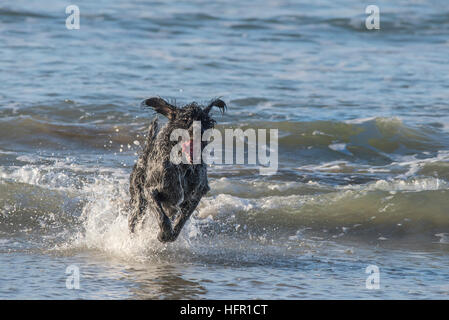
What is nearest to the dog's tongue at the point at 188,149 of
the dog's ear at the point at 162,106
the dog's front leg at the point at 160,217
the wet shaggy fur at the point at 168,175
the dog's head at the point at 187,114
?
the dog's head at the point at 187,114

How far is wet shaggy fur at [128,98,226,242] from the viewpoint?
658 cm

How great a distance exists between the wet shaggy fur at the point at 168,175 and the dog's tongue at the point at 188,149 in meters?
0.10

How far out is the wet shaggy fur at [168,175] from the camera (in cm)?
658

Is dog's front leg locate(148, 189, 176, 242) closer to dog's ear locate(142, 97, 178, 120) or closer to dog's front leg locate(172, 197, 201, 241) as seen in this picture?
dog's front leg locate(172, 197, 201, 241)

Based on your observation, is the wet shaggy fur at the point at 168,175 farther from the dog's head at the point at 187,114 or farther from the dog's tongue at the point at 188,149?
the dog's tongue at the point at 188,149

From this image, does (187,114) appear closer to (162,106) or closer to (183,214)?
(162,106)

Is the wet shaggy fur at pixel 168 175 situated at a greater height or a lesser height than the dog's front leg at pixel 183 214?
greater

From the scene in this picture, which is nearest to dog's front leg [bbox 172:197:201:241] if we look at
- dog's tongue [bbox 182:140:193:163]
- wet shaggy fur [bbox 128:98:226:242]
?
wet shaggy fur [bbox 128:98:226:242]

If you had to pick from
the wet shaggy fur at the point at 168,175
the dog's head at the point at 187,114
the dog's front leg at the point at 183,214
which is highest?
the dog's head at the point at 187,114

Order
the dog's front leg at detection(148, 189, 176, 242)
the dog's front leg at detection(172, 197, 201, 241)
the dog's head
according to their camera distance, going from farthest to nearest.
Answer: the dog's front leg at detection(172, 197, 201, 241) → the dog's front leg at detection(148, 189, 176, 242) → the dog's head

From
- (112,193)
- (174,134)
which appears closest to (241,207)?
(112,193)

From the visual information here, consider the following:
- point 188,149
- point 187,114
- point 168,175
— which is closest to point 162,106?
point 187,114

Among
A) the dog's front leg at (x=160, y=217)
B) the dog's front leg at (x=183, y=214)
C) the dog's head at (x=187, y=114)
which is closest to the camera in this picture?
the dog's head at (x=187, y=114)

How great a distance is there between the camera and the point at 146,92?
14.9m
